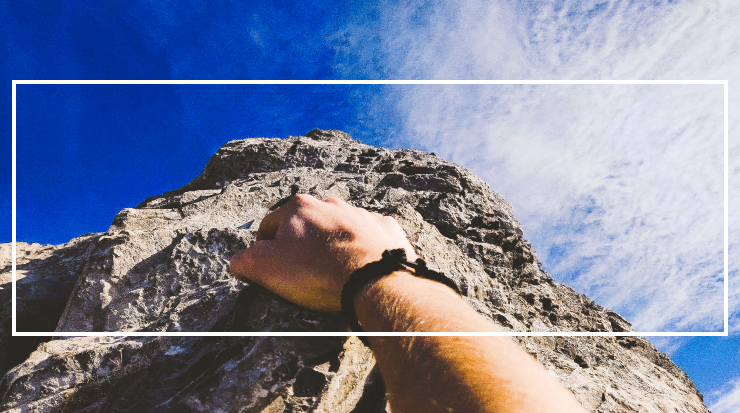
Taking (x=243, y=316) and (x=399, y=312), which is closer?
(x=399, y=312)

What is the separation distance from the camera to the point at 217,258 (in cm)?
287

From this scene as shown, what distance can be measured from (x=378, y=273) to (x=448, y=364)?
58cm

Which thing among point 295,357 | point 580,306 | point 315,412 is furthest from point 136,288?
point 580,306

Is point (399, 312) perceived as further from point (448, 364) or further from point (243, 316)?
point (243, 316)

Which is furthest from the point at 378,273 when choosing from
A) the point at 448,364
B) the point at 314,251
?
the point at 448,364

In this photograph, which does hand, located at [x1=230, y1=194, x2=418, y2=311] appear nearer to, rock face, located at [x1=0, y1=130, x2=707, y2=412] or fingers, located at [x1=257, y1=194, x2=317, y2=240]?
fingers, located at [x1=257, y1=194, x2=317, y2=240]

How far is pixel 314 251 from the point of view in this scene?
191 centimetres

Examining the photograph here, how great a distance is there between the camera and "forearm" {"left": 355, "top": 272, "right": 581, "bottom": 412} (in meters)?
1.01

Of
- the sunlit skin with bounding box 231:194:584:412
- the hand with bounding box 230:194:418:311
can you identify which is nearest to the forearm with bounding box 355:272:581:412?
the sunlit skin with bounding box 231:194:584:412

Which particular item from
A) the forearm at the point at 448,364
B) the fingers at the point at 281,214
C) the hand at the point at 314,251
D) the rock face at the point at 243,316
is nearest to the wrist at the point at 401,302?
the forearm at the point at 448,364

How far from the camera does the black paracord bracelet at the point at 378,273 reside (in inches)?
63.6

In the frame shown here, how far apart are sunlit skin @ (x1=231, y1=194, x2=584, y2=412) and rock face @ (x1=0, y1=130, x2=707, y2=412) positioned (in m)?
0.30

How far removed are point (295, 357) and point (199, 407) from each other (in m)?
0.49

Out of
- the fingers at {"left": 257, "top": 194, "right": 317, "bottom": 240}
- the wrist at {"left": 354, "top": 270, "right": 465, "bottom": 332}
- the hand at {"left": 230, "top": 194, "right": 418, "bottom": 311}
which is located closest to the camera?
the wrist at {"left": 354, "top": 270, "right": 465, "bottom": 332}
